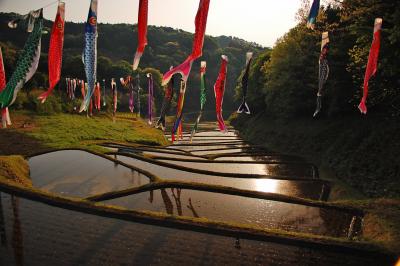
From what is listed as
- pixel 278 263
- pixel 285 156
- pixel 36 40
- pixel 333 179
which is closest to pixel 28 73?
pixel 36 40

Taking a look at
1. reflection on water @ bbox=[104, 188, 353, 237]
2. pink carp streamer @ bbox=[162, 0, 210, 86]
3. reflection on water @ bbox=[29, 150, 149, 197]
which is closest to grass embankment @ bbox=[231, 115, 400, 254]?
reflection on water @ bbox=[104, 188, 353, 237]

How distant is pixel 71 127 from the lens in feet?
127

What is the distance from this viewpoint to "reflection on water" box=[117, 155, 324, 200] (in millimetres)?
19561

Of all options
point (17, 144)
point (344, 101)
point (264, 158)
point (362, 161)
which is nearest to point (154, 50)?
point (264, 158)

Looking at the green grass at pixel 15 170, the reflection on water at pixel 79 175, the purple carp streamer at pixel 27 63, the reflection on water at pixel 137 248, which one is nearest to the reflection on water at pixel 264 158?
the reflection on water at pixel 79 175

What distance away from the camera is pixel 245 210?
621 inches

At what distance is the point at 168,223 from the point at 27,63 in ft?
27.4

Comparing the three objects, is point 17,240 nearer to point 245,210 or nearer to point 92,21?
point 92,21

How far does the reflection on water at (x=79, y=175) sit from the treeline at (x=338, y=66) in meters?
15.9

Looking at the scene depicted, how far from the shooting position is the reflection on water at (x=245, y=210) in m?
14.1

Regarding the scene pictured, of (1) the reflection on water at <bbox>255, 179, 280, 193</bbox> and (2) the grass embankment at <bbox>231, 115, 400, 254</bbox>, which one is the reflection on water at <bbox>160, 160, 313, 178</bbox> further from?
(1) the reflection on water at <bbox>255, 179, 280, 193</bbox>

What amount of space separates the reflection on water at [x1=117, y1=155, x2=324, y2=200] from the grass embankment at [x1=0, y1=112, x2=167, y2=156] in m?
9.28

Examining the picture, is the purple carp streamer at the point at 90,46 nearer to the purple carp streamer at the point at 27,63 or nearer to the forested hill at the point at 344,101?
the purple carp streamer at the point at 27,63

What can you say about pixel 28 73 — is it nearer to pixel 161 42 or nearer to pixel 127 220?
pixel 127 220
